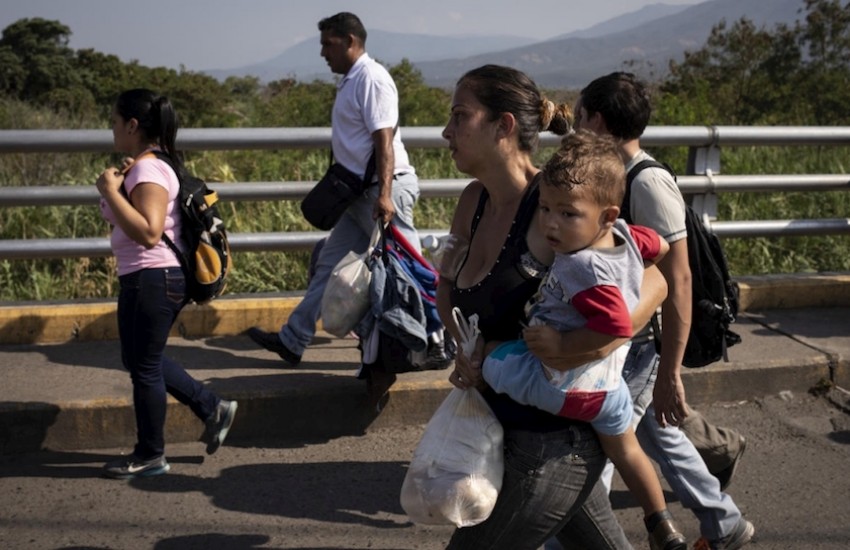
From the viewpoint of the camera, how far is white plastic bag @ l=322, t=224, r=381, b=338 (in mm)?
5363

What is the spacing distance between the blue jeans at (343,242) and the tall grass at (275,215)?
5.54ft

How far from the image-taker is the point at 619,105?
3.72 metres

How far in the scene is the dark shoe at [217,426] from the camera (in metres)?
5.11

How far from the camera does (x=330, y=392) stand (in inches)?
224

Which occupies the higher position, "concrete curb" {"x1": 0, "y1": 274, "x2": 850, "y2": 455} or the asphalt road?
"concrete curb" {"x1": 0, "y1": 274, "x2": 850, "y2": 455}

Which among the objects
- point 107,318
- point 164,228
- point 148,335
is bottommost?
point 107,318

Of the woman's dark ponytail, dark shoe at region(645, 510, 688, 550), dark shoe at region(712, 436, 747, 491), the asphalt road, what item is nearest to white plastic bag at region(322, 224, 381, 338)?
the asphalt road

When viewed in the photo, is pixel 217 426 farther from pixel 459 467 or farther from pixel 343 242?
pixel 459 467

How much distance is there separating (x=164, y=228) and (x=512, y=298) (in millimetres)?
2356

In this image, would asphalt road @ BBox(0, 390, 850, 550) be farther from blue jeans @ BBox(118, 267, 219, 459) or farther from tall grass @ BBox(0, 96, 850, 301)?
tall grass @ BBox(0, 96, 850, 301)

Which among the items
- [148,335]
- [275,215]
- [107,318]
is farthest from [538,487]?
[275,215]

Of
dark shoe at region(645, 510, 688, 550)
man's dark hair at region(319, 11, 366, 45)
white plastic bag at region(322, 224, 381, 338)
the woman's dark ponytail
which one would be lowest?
dark shoe at region(645, 510, 688, 550)

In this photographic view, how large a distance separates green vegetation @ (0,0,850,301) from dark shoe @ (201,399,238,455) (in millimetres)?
2748

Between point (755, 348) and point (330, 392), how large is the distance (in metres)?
2.56
